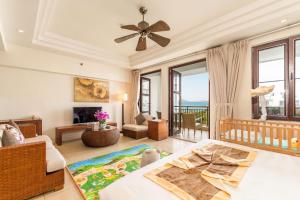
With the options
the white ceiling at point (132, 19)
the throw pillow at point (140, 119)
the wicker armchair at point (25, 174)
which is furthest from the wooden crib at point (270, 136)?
the throw pillow at point (140, 119)

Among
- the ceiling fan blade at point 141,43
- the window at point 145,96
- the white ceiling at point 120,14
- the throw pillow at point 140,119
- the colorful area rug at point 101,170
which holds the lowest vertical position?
the colorful area rug at point 101,170

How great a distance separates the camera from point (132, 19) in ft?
9.68

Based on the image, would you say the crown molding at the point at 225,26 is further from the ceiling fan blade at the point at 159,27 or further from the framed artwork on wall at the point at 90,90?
the framed artwork on wall at the point at 90,90

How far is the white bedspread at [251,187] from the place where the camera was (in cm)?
92

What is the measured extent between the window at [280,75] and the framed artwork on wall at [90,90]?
4.47 metres

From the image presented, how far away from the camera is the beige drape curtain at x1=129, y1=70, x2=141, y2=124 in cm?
579

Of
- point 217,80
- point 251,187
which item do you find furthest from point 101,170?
point 217,80

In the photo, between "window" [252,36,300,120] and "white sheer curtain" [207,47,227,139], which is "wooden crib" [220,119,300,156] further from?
"white sheer curtain" [207,47,227,139]

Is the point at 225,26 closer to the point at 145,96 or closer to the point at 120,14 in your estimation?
the point at 120,14

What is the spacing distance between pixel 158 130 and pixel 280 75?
3.16 meters

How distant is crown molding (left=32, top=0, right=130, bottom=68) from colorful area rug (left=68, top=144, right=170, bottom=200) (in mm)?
2787

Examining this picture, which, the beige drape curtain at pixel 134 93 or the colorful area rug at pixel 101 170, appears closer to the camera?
the colorful area rug at pixel 101 170

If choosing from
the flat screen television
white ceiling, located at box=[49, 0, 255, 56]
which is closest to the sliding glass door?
white ceiling, located at box=[49, 0, 255, 56]

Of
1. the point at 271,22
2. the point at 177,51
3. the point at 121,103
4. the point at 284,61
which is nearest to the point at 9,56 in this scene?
the point at 121,103
